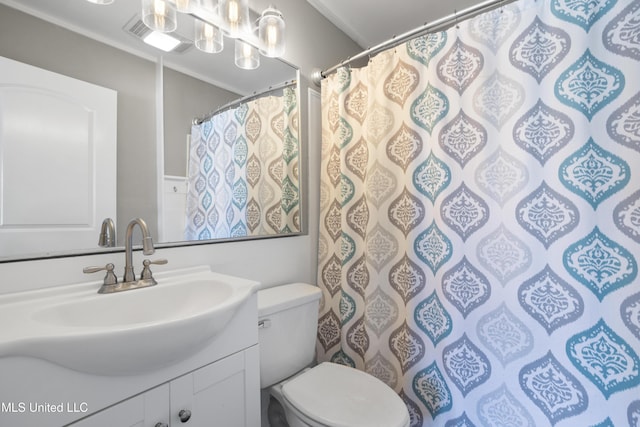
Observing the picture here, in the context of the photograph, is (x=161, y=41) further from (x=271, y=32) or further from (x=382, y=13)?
(x=382, y=13)

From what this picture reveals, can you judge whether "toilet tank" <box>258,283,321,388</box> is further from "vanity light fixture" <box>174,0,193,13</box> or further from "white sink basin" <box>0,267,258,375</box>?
"vanity light fixture" <box>174,0,193,13</box>

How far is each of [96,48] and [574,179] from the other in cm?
157

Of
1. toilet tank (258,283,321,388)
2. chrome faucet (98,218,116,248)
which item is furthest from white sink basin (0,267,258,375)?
toilet tank (258,283,321,388)

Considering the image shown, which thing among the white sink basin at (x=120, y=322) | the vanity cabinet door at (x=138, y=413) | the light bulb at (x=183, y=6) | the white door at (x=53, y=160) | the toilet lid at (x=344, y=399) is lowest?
the toilet lid at (x=344, y=399)

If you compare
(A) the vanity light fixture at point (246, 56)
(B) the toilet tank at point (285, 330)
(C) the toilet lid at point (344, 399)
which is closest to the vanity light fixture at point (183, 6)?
(A) the vanity light fixture at point (246, 56)

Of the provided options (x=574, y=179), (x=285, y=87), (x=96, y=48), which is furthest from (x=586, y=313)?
(x=96, y=48)

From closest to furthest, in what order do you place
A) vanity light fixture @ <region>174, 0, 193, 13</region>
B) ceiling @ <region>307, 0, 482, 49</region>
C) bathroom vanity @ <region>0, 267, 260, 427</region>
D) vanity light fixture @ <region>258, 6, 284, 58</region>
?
bathroom vanity @ <region>0, 267, 260, 427</region> → vanity light fixture @ <region>174, 0, 193, 13</region> → vanity light fixture @ <region>258, 6, 284, 58</region> → ceiling @ <region>307, 0, 482, 49</region>

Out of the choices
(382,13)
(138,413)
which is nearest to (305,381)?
(138,413)

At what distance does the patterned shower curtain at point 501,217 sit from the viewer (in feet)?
2.81

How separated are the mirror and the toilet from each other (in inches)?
19.7

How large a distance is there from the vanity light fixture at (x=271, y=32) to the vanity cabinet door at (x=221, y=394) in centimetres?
125

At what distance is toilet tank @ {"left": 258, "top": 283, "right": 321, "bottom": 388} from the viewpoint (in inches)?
43.2

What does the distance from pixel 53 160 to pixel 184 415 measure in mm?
786

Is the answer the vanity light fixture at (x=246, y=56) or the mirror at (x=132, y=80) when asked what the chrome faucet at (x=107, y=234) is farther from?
the vanity light fixture at (x=246, y=56)
